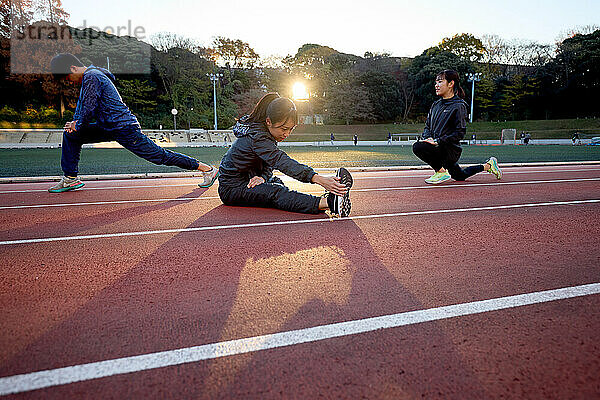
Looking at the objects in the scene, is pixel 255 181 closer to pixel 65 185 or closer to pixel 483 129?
pixel 65 185

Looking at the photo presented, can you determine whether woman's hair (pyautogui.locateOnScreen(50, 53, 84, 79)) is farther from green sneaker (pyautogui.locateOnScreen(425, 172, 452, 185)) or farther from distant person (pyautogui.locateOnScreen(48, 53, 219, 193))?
green sneaker (pyautogui.locateOnScreen(425, 172, 452, 185))

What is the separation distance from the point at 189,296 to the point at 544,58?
72.1 meters

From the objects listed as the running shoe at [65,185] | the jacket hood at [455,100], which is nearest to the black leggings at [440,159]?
the jacket hood at [455,100]

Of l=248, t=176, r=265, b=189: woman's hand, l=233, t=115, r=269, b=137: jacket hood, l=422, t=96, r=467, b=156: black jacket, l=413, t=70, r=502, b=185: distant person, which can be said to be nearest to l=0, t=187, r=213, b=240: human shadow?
l=248, t=176, r=265, b=189: woman's hand

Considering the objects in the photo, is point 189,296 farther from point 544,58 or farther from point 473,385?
point 544,58

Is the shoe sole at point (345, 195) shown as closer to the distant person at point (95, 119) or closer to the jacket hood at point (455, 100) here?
the distant person at point (95, 119)

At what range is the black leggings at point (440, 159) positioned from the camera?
7.00m

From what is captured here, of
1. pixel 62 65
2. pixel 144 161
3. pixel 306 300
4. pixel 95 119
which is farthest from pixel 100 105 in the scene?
pixel 144 161

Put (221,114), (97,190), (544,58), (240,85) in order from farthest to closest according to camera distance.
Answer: (544,58) < (240,85) < (221,114) < (97,190)

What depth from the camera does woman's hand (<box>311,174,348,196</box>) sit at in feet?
12.7

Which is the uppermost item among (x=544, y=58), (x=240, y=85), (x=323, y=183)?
(x=544, y=58)

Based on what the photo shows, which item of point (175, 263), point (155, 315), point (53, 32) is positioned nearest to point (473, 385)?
point (155, 315)

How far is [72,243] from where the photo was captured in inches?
140

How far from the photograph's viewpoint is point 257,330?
1971mm
